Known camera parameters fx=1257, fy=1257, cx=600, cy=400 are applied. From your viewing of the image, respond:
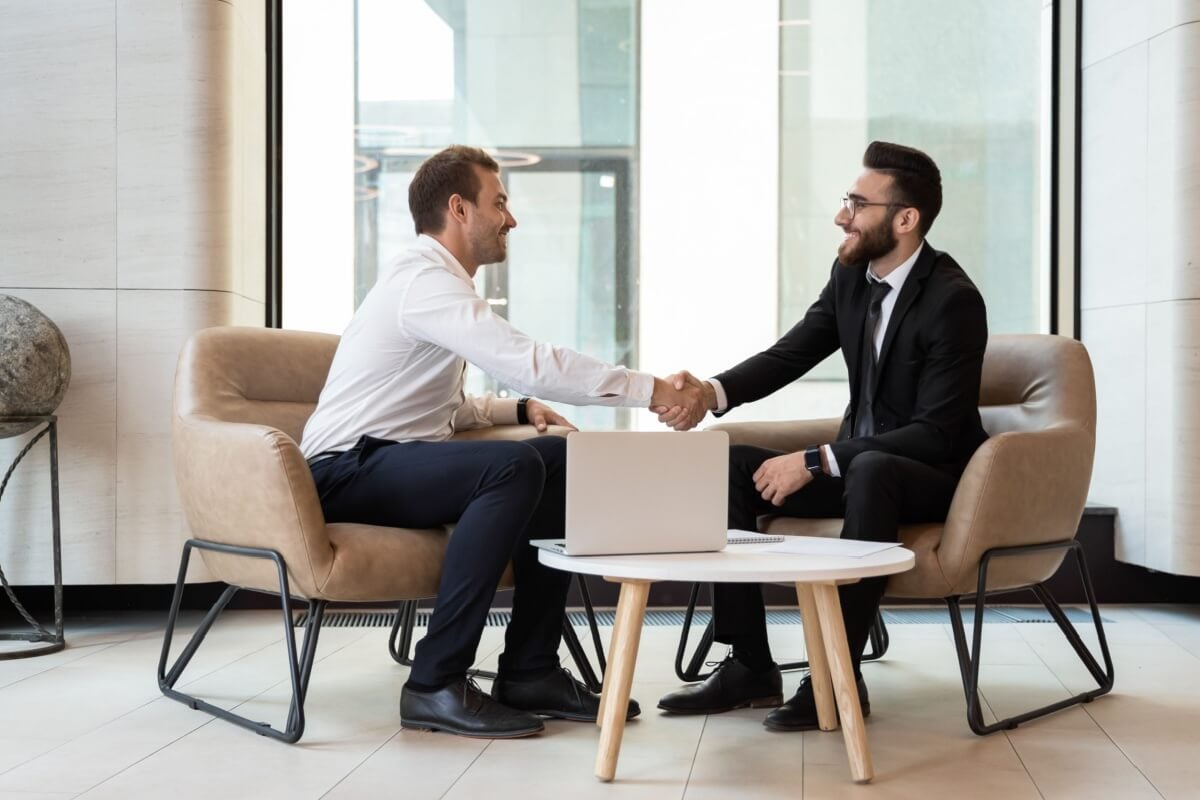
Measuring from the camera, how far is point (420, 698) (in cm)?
255

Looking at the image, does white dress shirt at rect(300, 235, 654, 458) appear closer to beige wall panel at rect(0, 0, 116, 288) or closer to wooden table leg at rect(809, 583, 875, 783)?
wooden table leg at rect(809, 583, 875, 783)

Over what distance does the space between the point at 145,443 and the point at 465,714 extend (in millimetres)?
1693

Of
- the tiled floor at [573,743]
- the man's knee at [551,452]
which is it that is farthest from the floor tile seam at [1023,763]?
the man's knee at [551,452]

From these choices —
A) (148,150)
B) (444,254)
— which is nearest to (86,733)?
(444,254)

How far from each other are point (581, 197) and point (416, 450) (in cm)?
198

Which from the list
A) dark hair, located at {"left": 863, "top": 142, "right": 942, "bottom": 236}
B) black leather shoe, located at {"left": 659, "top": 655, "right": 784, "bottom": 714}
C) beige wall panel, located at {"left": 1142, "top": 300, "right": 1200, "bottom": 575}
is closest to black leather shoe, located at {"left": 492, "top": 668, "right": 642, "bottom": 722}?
black leather shoe, located at {"left": 659, "top": 655, "right": 784, "bottom": 714}

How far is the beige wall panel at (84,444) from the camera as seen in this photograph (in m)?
3.68

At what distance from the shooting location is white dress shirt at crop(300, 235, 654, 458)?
8.79 ft

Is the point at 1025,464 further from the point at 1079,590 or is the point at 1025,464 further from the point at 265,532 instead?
the point at 1079,590

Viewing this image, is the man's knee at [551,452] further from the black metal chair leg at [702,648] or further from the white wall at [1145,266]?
the white wall at [1145,266]

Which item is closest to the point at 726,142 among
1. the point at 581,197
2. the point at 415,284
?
the point at 581,197

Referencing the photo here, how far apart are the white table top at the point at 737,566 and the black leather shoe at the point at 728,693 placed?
1.93ft

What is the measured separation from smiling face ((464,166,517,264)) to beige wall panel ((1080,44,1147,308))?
2234 millimetres

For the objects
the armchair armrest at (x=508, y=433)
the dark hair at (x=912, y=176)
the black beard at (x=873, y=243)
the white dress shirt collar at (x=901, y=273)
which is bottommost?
the armchair armrest at (x=508, y=433)
